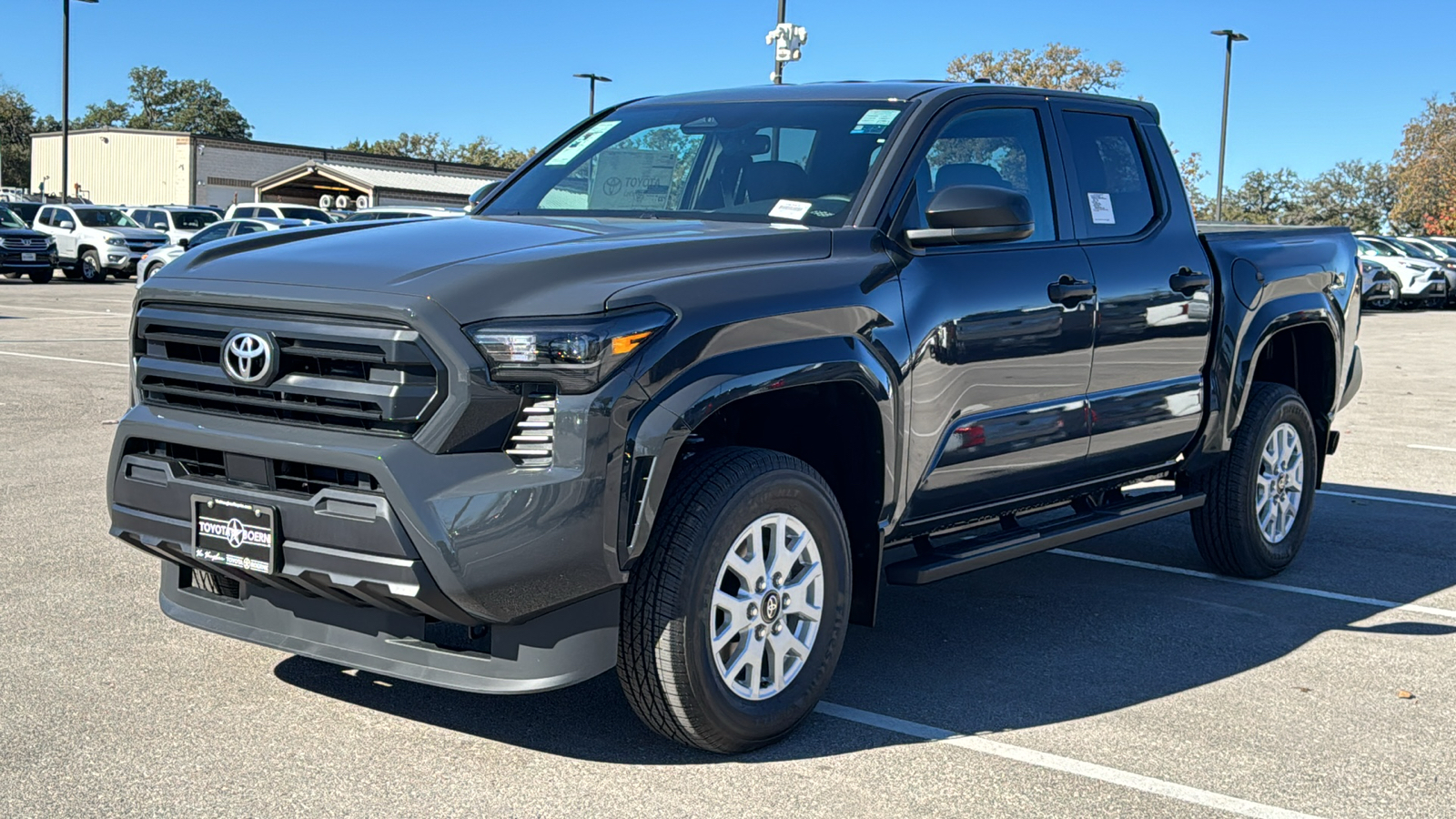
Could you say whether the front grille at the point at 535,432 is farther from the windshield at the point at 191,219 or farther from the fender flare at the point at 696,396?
the windshield at the point at 191,219

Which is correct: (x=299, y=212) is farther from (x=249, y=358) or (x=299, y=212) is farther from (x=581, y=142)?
(x=249, y=358)

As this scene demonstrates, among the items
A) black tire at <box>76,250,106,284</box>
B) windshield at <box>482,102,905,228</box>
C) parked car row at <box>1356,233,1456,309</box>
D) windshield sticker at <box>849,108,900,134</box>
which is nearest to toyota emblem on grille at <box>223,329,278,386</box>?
windshield at <box>482,102,905,228</box>

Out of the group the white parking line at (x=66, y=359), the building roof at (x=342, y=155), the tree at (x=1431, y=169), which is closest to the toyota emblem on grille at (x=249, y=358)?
the white parking line at (x=66, y=359)

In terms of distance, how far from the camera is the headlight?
3652 mm

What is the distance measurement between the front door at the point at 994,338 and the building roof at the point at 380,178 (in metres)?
51.7

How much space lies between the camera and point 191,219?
35.5m

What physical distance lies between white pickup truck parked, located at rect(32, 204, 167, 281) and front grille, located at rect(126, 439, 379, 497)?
31.4m

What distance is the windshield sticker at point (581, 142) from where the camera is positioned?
5.75m

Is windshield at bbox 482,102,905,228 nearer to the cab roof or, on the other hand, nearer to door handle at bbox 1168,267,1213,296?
the cab roof

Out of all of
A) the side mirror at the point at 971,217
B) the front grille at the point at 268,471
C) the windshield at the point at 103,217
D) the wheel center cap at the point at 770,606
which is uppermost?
the windshield at the point at 103,217

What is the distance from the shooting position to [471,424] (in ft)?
11.9

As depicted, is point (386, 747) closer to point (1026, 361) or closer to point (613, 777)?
point (613, 777)

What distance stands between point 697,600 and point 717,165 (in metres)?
1.91

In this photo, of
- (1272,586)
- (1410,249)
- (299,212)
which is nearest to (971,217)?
(1272,586)
